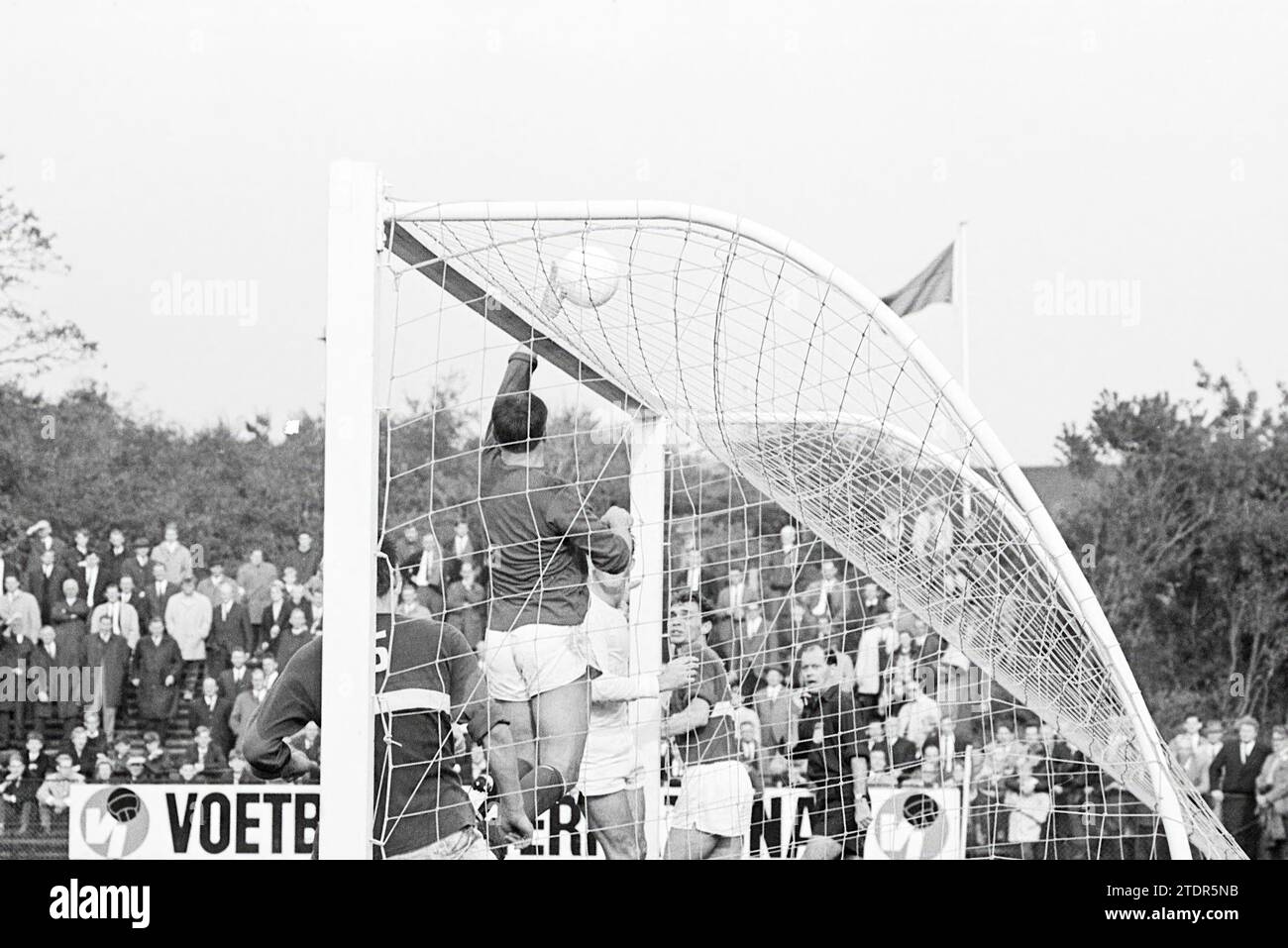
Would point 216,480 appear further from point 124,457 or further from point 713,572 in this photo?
point 713,572

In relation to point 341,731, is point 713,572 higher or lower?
higher

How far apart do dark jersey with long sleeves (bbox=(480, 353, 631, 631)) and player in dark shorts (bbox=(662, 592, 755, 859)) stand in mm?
1122

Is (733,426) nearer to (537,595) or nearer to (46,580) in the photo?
(537,595)

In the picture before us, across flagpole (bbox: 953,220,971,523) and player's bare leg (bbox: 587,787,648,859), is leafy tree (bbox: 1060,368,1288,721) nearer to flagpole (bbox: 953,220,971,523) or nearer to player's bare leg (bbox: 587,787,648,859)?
flagpole (bbox: 953,220,971,523)

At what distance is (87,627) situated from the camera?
9.48 m

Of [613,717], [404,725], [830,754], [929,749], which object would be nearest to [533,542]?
[404,725]

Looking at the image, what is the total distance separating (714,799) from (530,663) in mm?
1686

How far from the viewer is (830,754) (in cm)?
870

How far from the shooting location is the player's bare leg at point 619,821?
545cm

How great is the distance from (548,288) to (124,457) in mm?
11838

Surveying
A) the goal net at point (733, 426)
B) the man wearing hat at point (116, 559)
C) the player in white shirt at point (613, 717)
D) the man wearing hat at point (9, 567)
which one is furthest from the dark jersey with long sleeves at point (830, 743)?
the man wearing hat at point (9, 567)

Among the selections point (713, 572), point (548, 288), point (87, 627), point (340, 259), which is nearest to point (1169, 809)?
point (548, 288)

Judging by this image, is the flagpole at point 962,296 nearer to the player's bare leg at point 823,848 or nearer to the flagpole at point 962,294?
the flagpole at point 962,294

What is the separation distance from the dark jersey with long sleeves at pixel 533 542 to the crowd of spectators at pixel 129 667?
4418 millimetres
